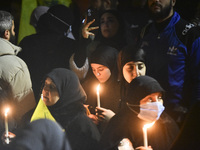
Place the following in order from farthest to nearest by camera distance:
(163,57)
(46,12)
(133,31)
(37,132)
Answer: (46,12)
(133,31)
(163,57)
(37,132)

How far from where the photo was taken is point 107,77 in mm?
2617

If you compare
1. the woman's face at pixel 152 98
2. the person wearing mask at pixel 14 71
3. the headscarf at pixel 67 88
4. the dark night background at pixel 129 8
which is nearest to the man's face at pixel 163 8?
the dark night background at pixel 129 8

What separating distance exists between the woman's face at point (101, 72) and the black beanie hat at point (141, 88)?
9.4 inches

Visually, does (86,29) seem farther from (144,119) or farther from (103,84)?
(144,119)

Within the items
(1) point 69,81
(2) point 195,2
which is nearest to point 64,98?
(1) point 69,81

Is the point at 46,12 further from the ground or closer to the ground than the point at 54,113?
further from the ground

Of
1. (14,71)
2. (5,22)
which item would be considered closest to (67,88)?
(14,71)

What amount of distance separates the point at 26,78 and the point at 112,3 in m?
0.80

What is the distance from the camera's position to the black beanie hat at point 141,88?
2332mm

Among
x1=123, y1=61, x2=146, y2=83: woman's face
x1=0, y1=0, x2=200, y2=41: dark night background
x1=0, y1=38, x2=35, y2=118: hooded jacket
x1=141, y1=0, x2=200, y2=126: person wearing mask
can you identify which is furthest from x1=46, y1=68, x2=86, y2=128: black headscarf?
x1=0, y1=0, x2=200, y2=41: dark night background

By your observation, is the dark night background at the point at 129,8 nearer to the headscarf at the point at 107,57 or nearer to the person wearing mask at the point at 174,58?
the person wearing mask at the point at 174,58

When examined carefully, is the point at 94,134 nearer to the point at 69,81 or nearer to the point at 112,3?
the point at 69,81

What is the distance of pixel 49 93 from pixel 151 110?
2.27 feet

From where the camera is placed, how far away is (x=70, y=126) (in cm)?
256
